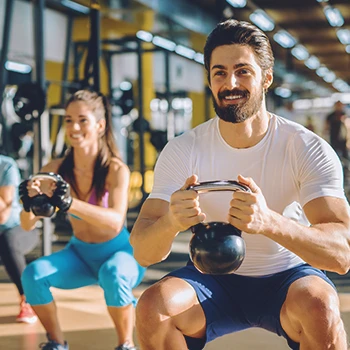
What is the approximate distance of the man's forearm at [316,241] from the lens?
120cm

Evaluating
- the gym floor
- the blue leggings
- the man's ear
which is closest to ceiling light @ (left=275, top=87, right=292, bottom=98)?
the gym floor

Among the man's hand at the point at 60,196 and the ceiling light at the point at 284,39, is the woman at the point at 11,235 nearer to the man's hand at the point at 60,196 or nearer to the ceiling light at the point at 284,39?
the man's hand at the point at 60,196

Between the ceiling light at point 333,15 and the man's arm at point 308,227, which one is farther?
the ceiling light at point 333,15

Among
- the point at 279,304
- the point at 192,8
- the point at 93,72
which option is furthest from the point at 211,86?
the point at 192,8

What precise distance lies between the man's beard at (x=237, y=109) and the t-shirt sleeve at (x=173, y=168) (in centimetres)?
13

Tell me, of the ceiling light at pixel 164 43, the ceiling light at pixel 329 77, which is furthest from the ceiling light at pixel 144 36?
the ceiling light at pixel 329 77

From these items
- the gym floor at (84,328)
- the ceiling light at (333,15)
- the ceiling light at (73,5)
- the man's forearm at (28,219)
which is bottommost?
the gym floor at (84,328)

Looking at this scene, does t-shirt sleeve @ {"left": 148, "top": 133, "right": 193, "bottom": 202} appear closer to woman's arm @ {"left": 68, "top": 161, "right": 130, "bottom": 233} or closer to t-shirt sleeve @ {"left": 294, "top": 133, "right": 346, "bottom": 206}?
t-shirt sleeve @ {"left": 294, "top": 133, "right": 346, "bottom": 206}

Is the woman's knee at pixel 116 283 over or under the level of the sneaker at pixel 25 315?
over

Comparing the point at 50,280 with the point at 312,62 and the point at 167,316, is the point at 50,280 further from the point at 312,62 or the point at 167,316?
the point at 312,62

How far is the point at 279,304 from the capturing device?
1.36 metres

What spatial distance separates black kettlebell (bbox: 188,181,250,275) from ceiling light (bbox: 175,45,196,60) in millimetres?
4389

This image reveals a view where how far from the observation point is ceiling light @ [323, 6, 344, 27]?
24.2ft

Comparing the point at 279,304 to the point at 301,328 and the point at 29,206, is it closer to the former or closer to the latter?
the point at 301,328
